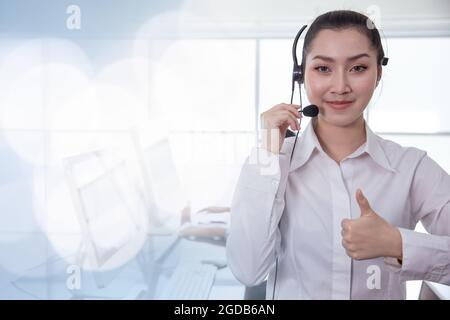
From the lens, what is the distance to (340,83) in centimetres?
67

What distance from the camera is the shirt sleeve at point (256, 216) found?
0.68m

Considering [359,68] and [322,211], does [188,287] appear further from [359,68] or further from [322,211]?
[359,68]

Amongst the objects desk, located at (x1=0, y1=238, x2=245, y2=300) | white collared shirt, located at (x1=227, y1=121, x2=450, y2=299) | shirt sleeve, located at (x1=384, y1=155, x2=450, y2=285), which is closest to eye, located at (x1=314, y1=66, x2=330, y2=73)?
white collared shirt, located at (x1=227, y1=121, x2=450, y2=299)

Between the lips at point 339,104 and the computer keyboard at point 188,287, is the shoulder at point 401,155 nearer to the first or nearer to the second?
the lips at point 339,104

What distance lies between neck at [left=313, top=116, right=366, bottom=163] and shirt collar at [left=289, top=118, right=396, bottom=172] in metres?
0.01

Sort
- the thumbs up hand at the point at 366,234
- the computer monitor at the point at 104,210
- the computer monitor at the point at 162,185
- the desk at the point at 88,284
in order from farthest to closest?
the computer monitor at the point at 162,185 < the computer monitor at the point at 104,210 < the desk at the point at 88,284 < the thumbs up hand at the point at 366,234

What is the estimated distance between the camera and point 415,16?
716mm

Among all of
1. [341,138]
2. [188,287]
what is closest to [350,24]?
[341,138]

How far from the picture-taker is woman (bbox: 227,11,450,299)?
0.68m

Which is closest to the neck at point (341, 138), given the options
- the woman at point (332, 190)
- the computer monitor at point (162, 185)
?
the woman at point (332, 190)

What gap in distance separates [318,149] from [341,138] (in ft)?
0.15

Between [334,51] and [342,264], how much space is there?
33cm

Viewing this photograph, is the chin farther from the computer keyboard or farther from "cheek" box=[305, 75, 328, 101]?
the computer keyboard
